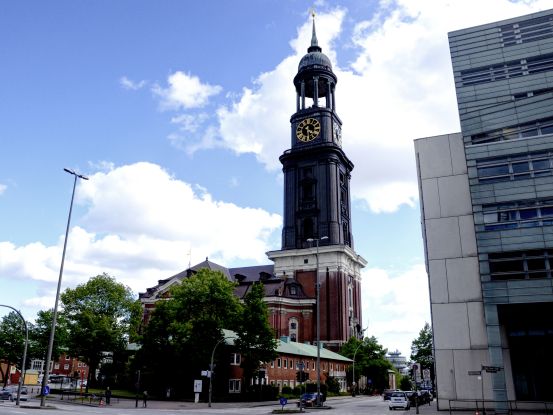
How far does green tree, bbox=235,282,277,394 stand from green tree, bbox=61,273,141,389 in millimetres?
16632

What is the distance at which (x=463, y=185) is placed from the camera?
40781 millimetres

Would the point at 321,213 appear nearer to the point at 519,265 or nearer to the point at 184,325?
the point at 184,325

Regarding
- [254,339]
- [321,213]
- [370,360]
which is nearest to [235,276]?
[321,213]

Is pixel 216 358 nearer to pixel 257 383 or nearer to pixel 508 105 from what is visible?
pixel 257 383

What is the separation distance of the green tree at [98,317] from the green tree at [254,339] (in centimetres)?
1663

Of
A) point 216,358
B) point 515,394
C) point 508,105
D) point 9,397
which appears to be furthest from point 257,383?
point 508,105

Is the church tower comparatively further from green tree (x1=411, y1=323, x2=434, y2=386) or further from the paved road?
the paved road

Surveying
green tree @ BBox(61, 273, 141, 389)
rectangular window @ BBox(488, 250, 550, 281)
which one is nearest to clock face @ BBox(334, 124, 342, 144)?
green tree @ BBox(61, 273, 141, 389)

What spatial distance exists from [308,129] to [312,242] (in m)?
23.0

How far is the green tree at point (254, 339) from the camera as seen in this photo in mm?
50000

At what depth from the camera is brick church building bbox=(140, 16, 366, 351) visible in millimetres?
86688

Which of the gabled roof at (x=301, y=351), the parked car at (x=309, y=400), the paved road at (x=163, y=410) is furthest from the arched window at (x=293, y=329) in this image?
Result: the paved road at (x=163, y=410)

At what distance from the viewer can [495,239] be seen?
36562 millimetres

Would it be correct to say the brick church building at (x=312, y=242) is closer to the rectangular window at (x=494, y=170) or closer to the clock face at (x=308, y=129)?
the clock face at (x=308, y=129)
